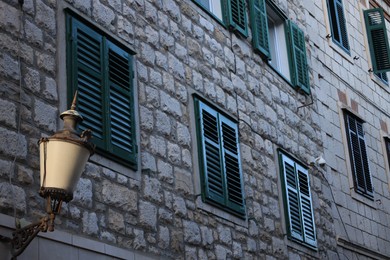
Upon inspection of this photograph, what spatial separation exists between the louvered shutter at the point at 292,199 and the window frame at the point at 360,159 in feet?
8.13

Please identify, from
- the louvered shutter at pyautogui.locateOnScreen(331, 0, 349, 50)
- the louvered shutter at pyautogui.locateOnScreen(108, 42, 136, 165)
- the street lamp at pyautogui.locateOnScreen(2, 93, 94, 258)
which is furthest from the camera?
the louvered shutter at pyautogui.locateOnScreen(331, 0, 349, 50)

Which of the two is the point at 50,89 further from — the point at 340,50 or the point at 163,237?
the point at 340,50

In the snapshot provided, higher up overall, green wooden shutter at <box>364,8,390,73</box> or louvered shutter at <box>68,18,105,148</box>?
green wooden shutter at <box>364,8,390,73</box>

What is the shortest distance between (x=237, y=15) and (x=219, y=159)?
2.46 meters

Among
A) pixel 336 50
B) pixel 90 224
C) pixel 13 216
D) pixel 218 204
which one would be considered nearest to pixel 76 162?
pixel 13 216

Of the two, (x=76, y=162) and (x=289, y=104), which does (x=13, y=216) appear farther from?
(x=289, y=104)

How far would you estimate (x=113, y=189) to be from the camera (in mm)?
8500

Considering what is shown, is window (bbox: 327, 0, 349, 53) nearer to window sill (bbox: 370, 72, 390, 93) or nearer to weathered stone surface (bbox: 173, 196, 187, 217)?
window sill (bbox: 370, 72, 390, 93)

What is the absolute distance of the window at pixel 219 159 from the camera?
33.6ft

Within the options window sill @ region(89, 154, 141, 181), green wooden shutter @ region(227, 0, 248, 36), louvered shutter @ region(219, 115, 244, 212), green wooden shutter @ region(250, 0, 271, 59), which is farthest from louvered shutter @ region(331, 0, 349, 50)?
window sill @ region(89, 154, 141, 181)

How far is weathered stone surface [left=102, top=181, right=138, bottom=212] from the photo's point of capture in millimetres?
8391

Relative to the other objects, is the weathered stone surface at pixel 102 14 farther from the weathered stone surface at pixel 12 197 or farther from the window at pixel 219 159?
the weathered stone surface at pixel 12 197

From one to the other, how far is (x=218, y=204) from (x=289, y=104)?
3.45 meters

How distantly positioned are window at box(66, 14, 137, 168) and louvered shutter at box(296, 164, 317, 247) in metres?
4.32
